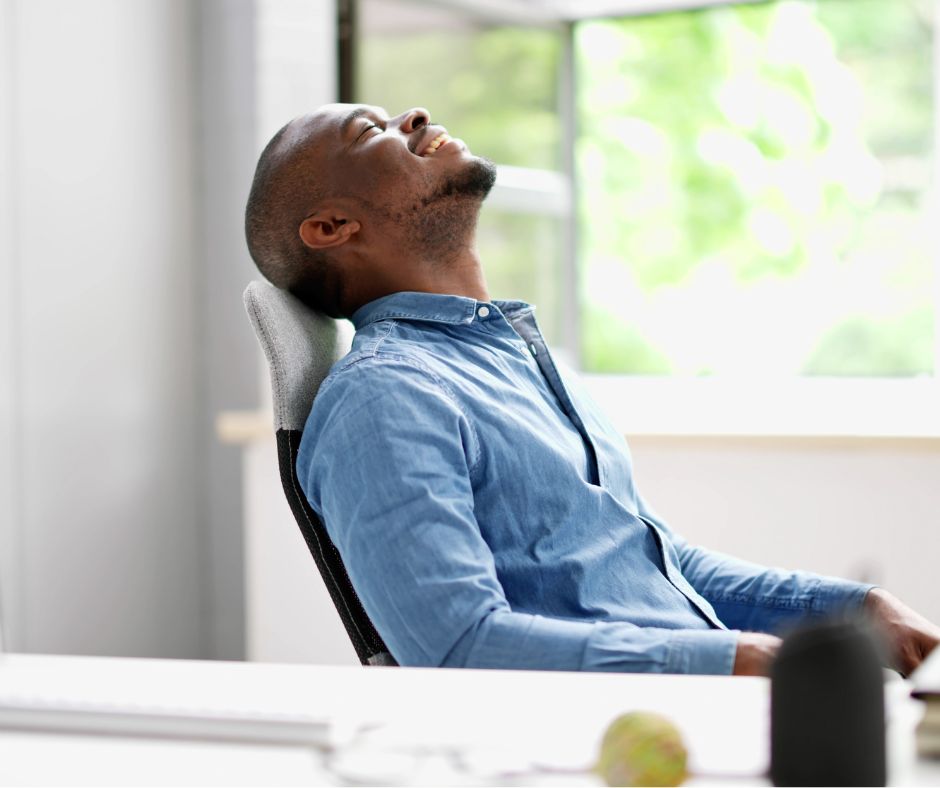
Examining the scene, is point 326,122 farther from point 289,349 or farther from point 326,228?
point 289,349

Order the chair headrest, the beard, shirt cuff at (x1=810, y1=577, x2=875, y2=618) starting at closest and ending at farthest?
1. the chair headrest
2. shirt cuff at (x1=810, y1=577, x2=875, y2=618)
3. the beard

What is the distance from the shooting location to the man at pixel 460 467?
1.01 metres

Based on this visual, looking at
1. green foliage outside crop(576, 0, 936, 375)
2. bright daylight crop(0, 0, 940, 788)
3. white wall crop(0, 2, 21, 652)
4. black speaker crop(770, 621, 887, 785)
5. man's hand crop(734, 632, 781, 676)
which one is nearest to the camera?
black speaker crop(770, 621, 887, 785)

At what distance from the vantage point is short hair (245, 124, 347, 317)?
1427mm

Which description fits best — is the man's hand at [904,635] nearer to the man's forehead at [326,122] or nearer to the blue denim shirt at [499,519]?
the blue denim shirt at [499,519]

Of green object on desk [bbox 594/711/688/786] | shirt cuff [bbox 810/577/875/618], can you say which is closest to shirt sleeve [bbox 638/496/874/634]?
shirt cuff [bbox 810/577/875/618]

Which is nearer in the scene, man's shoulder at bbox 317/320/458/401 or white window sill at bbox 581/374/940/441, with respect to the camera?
man's shoulder at bbox 317/320/458/401

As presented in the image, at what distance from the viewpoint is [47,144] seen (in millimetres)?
2279

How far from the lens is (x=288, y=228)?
1.44 meters

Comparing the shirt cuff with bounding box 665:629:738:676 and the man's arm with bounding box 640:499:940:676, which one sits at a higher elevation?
the shirt cuff with bounding box 665:629:738:676

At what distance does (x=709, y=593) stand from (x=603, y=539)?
28 cm

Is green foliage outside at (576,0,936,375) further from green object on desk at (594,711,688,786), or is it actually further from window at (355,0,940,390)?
green object on desk at (594,711,688,786)

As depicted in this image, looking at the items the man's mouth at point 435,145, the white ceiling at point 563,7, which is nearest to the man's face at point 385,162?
the man's mouth at point 435,145

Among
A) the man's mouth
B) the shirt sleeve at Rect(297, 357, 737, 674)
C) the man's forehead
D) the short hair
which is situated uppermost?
the man's forehead
